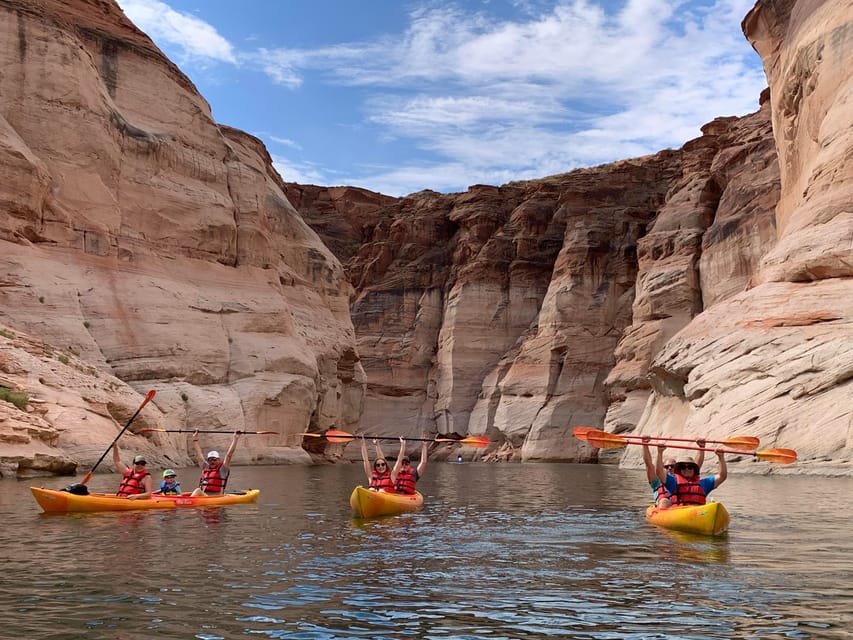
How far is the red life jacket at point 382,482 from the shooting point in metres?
15.7

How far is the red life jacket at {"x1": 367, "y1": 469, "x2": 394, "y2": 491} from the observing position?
15.7 m

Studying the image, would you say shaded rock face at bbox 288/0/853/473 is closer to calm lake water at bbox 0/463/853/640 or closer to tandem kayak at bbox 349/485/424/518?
tandem kayak at bbox 349/485/424/518

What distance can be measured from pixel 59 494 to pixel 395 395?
6279cm

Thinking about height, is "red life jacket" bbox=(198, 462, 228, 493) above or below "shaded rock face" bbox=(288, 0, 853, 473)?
below

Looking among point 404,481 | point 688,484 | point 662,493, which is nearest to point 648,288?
point 404,481

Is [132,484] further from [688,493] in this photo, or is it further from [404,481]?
[688,493]

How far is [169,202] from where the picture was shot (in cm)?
4322

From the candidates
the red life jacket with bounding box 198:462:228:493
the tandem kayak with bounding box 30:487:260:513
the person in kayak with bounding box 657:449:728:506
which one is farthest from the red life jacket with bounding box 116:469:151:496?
the person in kayak with bounding box 657:449:728:506

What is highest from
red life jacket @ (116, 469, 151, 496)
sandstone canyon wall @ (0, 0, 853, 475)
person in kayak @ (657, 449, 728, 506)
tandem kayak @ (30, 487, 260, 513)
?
sandstone canyon wall @ (0, 0, 853, 475)

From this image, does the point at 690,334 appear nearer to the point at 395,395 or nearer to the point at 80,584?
the point at 80,584

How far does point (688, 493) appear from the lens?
12.7 m

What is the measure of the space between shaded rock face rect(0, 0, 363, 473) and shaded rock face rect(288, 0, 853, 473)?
17957 mm

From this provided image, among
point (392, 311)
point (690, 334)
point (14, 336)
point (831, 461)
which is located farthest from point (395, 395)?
point (831, 461)

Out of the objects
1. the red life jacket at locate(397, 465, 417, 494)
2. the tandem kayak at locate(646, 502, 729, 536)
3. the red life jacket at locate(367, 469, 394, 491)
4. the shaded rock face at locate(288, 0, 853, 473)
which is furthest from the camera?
the shaded rock face at locate(288, 0, 853, 473)
